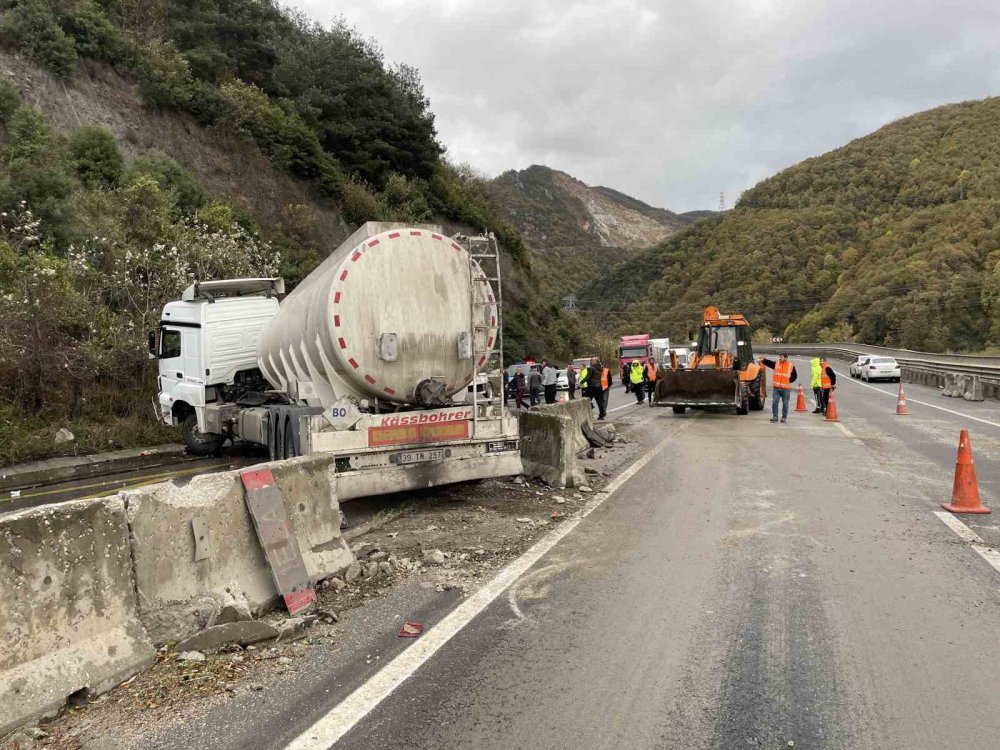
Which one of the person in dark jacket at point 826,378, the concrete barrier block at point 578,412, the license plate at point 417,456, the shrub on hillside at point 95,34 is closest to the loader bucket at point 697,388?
the person in dark jacket at point 826,378

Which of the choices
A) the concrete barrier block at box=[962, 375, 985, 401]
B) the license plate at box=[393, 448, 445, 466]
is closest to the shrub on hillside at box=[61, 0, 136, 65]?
the license plate at box=[393, 448, 445, 466]

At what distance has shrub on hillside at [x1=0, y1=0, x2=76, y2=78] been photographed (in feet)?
83.8

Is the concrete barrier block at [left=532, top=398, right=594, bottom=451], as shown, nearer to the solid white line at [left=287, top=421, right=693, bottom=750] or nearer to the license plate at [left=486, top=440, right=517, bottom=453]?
the license plate at [left=486, top=440, right=517, bottom=453]

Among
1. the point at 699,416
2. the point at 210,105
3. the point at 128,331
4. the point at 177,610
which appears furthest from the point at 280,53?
the point at 177,610

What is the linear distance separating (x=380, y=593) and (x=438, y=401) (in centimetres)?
301

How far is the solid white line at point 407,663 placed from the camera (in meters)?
3.11

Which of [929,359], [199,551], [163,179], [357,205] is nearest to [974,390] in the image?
[929,359]

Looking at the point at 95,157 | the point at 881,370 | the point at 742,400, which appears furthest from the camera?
the point at 881,370

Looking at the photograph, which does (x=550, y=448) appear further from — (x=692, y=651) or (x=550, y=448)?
(x=692, y=651)

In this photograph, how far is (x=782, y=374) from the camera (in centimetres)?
1625

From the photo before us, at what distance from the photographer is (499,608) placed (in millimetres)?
4586

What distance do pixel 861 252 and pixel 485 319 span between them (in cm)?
7973

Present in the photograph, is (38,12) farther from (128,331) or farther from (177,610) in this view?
(177,610)

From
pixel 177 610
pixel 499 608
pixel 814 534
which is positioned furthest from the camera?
pixel 814 534
